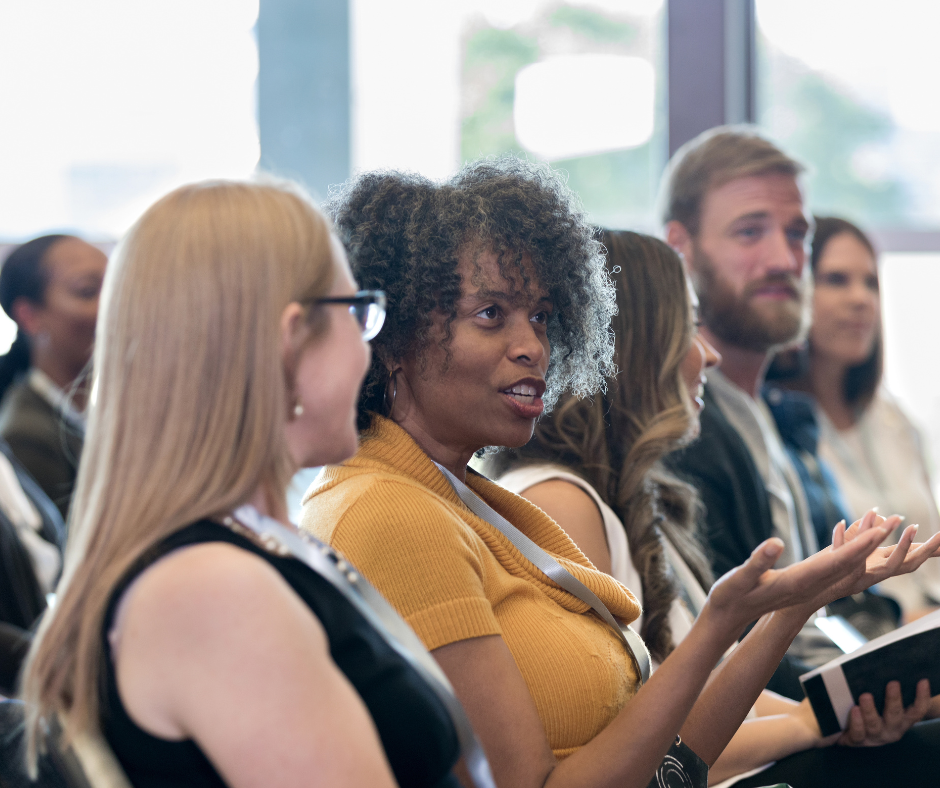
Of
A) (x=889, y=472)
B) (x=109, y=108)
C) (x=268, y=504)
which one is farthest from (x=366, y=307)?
(x=109, y=108)

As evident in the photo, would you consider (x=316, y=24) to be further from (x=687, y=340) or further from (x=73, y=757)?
(x=73, y=757)

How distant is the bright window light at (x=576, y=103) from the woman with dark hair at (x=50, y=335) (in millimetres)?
1789

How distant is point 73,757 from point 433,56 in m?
3.50

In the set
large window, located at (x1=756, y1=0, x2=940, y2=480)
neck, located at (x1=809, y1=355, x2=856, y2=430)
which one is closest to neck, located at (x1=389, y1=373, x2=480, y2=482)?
neck, located at (x1=809, y1=355, x2=856, y2=430)

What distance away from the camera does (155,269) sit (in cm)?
79

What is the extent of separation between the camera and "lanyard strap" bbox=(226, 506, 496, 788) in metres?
0.83

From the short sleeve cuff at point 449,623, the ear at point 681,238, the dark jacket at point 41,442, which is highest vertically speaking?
the ear at point 681,238

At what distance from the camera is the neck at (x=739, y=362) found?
2.72m

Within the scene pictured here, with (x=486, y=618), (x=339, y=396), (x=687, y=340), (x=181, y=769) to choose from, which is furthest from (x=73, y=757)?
(x=687, y=340)

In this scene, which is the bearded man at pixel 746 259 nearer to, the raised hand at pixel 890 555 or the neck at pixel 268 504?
the raised hand at pixel 890 555

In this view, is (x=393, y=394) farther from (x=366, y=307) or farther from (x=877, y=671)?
(x=877, y=671)

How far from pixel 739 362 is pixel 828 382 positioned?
77cm

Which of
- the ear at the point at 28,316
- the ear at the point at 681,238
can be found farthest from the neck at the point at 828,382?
the ear at the point at 28,316

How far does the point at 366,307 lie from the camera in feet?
3.12
